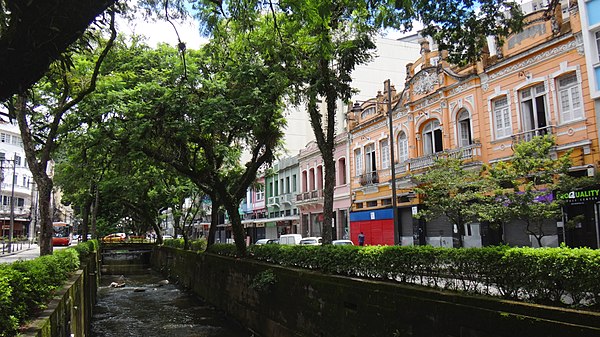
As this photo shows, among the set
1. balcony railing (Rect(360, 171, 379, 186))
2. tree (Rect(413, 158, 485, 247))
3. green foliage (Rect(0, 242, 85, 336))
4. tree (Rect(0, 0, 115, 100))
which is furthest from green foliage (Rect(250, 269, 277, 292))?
balcony railing (Rect(360, 171, 379, 186))

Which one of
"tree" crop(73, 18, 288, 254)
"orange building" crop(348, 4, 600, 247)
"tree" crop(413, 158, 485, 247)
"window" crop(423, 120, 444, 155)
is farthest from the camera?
"window" crop(423, 120, 444, 155)

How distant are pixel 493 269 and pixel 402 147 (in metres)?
22.2

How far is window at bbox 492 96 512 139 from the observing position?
20867mm

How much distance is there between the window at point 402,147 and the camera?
91.0 ft

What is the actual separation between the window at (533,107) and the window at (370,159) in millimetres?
11569

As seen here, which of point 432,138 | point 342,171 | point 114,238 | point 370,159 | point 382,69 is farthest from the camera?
point 114,238

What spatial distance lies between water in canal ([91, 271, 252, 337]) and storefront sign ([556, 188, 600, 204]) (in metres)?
11.8

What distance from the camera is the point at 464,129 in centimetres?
2372

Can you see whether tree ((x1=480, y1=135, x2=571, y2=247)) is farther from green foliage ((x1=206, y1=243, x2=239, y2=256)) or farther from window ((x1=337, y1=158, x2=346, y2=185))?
window ((x1=337, y1=158, x2=346, y2=185))

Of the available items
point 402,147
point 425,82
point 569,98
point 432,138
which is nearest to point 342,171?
point 402,147

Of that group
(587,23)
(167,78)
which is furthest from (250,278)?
(587,23)

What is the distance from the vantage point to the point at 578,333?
16.4 feet

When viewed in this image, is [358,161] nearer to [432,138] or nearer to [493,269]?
[432,138]

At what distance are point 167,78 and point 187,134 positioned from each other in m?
1.78
